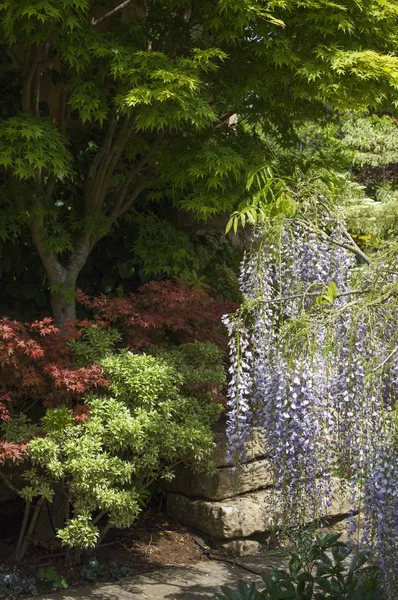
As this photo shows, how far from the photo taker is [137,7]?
645 cm

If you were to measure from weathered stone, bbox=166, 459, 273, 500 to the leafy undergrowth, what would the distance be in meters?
0.31

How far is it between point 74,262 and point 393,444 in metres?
3.38

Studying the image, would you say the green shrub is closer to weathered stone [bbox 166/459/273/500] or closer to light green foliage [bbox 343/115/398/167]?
weathered stone [bbox 166/459/273/500]

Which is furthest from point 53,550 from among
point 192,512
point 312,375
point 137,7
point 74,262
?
point 137,7

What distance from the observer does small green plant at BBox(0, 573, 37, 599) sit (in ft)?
16.4

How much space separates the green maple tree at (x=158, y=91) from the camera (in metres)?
5.04

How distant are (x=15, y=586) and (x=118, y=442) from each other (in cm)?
104

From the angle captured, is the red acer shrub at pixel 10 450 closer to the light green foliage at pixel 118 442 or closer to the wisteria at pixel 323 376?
the light green foliage at pixel 118 442

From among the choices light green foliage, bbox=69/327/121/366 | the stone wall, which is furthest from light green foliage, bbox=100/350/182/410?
the stone wall

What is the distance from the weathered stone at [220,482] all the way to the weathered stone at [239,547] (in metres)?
0.33

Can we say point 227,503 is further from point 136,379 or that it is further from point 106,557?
point 136,379

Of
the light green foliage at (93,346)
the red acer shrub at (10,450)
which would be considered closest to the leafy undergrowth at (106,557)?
the red acer shrub at (10,450)

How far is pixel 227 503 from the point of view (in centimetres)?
604

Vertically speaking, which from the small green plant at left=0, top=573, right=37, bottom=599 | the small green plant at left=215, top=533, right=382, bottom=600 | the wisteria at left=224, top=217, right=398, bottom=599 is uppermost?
the wisteria at left=224, top=217, right=398, bottom=599
